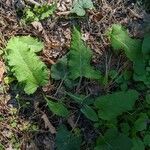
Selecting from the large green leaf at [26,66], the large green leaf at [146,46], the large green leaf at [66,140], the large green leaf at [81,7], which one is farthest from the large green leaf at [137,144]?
the large green leaf at [81,7]

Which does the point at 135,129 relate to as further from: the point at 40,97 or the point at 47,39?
the point at 47,39

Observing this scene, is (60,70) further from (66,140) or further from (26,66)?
(66,140)

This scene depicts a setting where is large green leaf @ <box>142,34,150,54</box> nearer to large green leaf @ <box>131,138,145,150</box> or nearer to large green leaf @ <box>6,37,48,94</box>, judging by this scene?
large green leaf @ <box>131,138,145,150</box>

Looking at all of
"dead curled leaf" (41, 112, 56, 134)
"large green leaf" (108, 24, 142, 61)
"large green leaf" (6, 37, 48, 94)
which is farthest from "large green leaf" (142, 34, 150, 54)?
"dead curled leaf" (41, 112, 56, 134)

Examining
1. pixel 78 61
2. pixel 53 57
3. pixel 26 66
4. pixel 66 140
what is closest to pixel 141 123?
pixel 66 140

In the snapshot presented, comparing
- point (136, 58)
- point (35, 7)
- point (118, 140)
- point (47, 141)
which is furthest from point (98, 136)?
point (35, 7)

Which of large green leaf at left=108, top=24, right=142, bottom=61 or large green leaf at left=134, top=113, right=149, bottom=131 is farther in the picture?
large green leaf at left=108, top=24, right=142, bottom=61
